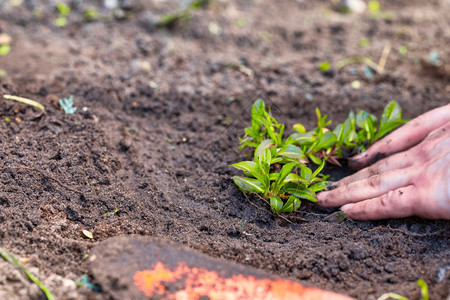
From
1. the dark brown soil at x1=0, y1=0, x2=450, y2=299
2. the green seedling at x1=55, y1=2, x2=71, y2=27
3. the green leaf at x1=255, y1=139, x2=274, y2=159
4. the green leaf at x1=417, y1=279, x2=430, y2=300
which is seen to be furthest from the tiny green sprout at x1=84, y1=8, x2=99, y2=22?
the green leaf at x1=417, y1=279, x2=430, y2=300

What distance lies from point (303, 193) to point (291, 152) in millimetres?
254

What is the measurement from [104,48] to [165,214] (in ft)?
7.18

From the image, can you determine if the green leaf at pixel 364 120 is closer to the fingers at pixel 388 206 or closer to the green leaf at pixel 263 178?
the fingers at pixel 388 206

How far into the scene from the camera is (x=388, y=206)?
7.14 feet

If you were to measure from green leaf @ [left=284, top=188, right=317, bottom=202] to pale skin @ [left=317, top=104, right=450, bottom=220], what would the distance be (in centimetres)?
8

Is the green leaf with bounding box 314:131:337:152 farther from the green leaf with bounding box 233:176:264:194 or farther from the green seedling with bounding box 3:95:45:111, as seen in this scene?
the green seedling with bounding box 3:95:45:111

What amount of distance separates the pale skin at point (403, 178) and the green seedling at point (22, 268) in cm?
155

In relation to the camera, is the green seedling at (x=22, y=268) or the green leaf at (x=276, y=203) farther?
the green leaf at (x=276, y=203)

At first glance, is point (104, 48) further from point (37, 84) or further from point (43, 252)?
point (43, 252)

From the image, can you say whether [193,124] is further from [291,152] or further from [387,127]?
[387,127]

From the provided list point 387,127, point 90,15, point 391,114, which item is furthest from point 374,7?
point 90,15

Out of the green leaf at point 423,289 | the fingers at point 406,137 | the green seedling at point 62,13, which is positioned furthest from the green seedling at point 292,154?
the green seedling at point 62,13

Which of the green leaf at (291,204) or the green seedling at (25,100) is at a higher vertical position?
the green seedling at (25,100)

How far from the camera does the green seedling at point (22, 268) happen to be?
5.96 ft
